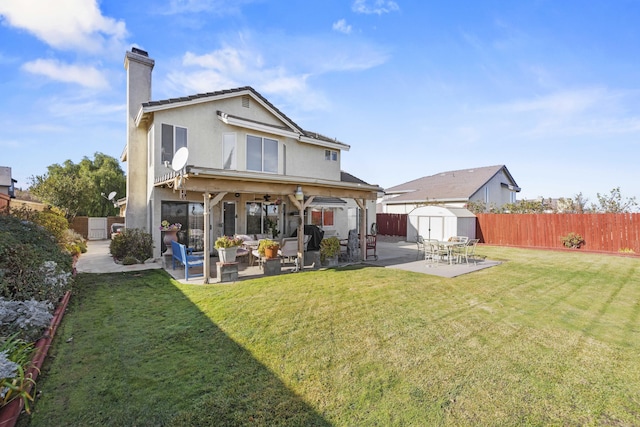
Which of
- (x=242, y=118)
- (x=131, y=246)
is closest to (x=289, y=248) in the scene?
(x=131, y=246)

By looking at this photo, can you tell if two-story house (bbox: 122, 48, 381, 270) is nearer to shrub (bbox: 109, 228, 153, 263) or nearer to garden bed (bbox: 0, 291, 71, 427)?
shrub (bbox: 109, 228, 153, 263)

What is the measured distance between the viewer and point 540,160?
1004 inches

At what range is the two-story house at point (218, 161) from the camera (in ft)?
38.6

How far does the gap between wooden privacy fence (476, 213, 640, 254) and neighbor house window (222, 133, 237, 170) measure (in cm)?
1857

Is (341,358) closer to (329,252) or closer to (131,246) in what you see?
(329,252)

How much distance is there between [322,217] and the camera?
1967 centimetres

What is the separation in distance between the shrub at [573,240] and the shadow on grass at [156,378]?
22076mm

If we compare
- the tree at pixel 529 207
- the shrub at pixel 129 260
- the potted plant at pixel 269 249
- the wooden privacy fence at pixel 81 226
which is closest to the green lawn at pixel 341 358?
the potted plant at pixel 269 249

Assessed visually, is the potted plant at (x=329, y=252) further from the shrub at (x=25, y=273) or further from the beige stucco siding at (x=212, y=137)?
the shrub at (x=25, y=273)

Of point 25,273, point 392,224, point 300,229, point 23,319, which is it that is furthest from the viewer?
point 392,224

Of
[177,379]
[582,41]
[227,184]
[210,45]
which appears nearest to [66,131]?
[210,45]

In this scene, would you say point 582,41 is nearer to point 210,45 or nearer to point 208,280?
point 210,45

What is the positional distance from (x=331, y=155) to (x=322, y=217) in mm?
4124

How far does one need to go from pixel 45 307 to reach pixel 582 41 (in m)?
19.7
